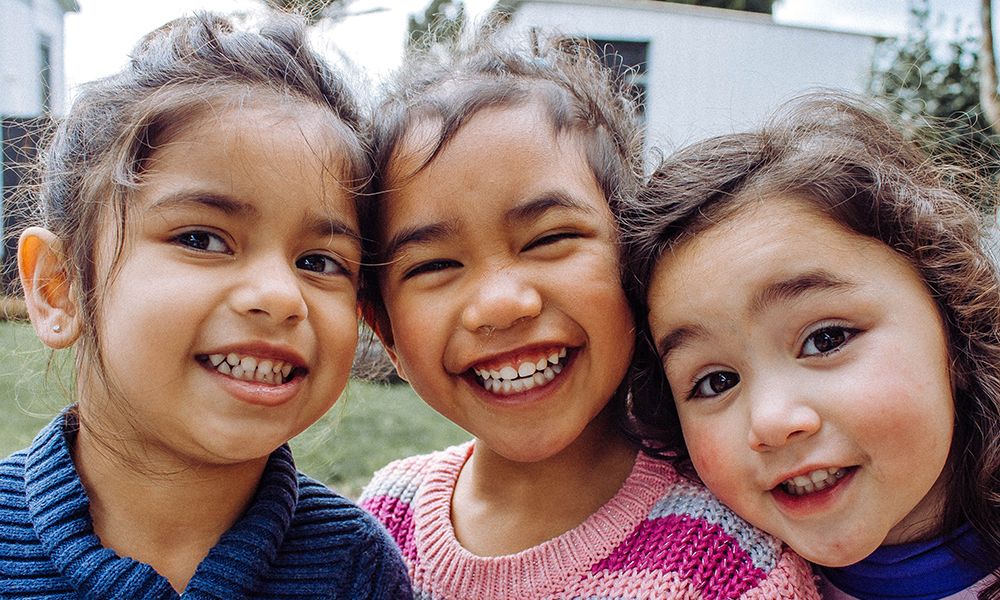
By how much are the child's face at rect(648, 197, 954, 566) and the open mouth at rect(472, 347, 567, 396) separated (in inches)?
11.5

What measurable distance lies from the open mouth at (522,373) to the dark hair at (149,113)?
453 millimetres

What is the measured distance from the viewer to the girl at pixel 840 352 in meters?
1.22

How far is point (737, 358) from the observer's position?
4.30 feet

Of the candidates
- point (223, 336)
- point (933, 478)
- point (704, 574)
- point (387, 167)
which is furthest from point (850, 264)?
point (223, 336)

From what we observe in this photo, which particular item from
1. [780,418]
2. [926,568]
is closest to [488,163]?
[780,418]

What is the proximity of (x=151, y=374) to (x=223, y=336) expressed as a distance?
13 centimetres

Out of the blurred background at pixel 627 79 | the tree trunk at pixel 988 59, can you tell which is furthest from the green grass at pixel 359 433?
the tree trunk at pixel 988 59

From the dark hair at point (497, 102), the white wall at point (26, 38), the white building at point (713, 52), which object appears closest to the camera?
the dark hair at point (497, 102)

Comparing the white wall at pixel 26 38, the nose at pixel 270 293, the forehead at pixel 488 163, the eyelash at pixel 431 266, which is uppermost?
the forehead at pixel 488 163

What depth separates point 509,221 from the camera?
4.74 ft

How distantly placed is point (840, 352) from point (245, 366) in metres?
1.00

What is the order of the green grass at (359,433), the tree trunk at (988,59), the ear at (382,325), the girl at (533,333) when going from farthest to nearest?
the tree trunk at (988,59) → the green grass at (359,433) → the ear at (382,325) → the girl at (533,333)

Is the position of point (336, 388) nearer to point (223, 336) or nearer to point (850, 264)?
point (223, 336)

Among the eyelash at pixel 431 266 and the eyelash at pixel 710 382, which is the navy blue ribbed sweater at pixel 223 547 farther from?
the eyelash at pixel 710 382
